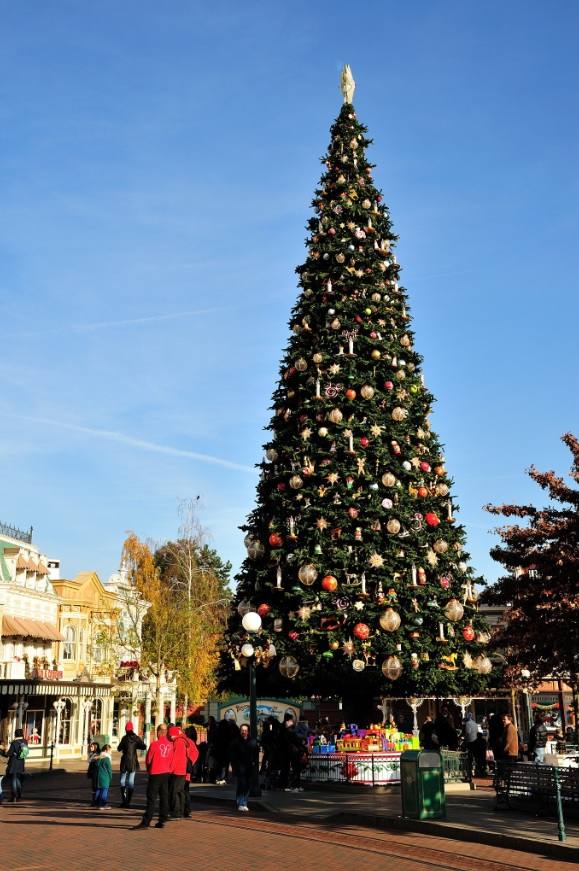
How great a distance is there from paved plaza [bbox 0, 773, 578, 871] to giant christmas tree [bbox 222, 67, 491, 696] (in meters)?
4.30

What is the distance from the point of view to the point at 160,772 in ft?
45.5

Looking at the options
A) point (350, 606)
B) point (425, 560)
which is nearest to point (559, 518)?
point (425, 560)

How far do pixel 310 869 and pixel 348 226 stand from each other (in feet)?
64.3

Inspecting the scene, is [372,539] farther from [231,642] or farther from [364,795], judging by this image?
[364,795]

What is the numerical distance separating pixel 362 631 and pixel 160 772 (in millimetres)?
8029

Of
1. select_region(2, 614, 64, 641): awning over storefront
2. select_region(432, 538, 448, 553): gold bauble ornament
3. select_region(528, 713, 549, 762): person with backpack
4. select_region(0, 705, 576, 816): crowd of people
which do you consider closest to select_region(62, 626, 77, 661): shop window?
select_region(2, 614, 64, 641): awning over storefront

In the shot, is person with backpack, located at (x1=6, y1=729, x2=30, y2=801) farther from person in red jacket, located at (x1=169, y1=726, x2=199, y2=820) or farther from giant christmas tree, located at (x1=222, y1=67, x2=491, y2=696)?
person in red jacket, located at (x1=169, y1=726, x2=199, y2=820)

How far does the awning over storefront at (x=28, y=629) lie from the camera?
125ft

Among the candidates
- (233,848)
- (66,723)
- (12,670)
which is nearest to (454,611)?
(233,848)

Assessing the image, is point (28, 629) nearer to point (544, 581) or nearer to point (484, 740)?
point (484, 740)

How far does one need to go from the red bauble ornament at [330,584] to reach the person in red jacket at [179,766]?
711 centimetres

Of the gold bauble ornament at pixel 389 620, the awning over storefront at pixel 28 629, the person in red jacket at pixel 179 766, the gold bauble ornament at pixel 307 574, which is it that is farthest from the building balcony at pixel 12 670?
the person in red jacket at pixel 179 766

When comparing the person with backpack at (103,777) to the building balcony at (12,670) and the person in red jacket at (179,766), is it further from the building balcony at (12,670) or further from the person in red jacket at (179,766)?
the building balcony at (12,670)

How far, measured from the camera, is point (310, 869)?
34.5 ft
